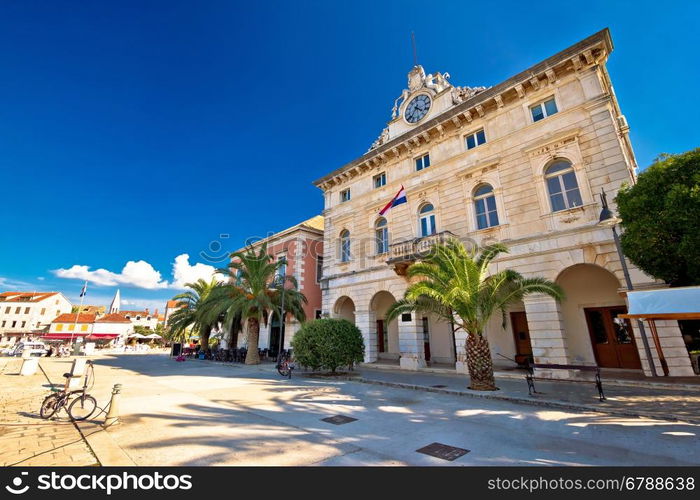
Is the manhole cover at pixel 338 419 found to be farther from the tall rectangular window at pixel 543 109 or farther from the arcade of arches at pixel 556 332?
the tall rectangular window at pixel 543 109

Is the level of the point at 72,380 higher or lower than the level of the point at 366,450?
higher

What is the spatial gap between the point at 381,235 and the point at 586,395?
44.0 feet

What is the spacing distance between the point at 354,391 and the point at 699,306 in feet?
31.3

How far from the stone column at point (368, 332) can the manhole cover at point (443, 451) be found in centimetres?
1399

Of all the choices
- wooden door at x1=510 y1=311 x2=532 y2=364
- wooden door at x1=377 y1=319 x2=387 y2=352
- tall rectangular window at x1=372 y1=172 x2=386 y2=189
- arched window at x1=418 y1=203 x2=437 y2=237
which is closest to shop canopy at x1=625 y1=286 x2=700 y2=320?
wooden door at x1=510 y1=311 x2=532 y2=364

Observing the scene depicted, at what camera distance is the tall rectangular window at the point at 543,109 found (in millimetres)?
14695

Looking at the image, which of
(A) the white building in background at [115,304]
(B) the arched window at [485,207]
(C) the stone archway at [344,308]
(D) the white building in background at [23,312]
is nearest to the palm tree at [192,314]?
(C) the stone archway at [344,308]

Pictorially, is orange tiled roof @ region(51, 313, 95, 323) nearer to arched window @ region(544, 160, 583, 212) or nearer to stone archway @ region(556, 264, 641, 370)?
stone archway @ region(556, 264, 641, 370)

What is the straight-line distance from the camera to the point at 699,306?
7258mm

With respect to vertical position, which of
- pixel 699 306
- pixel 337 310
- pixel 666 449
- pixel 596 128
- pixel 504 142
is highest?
pixel 504 142

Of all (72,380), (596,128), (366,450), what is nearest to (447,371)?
(366,450)

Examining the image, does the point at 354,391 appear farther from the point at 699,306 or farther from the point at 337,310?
the point at 337,310

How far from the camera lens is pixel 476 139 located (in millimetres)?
17062

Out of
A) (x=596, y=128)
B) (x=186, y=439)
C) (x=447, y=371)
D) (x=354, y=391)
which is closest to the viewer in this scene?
(x=186, y=439)
